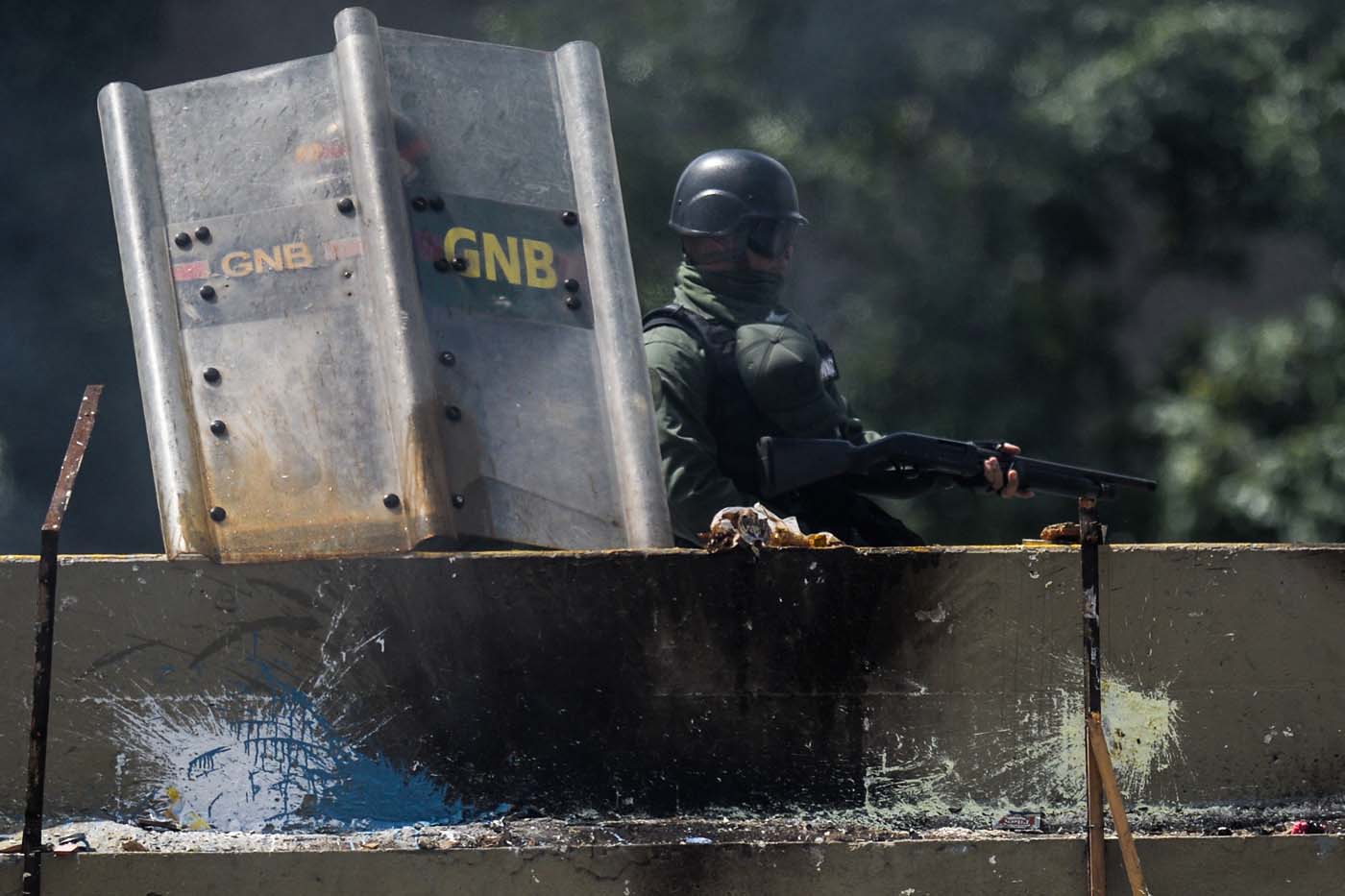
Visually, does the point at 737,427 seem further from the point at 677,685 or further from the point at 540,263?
the point at 677,685

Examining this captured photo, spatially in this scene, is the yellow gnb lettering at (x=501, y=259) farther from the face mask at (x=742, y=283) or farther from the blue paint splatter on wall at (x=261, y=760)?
the face mask at (x=742, y=283)

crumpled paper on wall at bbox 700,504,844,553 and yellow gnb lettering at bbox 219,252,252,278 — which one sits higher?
yellow gnb lettering at bbox 219,252,252,278

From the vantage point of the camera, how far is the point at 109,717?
9.04 feet

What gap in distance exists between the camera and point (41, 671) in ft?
8.25

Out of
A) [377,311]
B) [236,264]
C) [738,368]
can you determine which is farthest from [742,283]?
[236,264]

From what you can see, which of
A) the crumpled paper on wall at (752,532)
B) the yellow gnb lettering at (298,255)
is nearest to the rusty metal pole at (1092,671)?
the crumpled paper on wall at (752,532)

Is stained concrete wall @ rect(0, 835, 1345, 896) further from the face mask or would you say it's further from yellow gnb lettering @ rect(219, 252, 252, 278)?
the face mask

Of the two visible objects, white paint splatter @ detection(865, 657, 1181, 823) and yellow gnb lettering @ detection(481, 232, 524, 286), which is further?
yellow gnb lettering @ detection(481, 232, 524, 286)

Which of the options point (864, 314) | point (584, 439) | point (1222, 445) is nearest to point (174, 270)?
point (584, 439)

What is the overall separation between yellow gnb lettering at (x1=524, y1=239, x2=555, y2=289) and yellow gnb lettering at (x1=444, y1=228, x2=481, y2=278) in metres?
0.10

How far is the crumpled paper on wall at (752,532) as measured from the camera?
→ 2785mm

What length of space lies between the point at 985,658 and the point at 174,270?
146 cm

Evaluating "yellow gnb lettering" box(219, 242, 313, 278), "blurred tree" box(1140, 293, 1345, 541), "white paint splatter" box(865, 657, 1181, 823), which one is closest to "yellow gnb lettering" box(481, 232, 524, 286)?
"yellow gnb lettering" box(219, 242, 313, 278)

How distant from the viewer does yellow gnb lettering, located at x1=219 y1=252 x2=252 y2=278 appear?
295 cm
